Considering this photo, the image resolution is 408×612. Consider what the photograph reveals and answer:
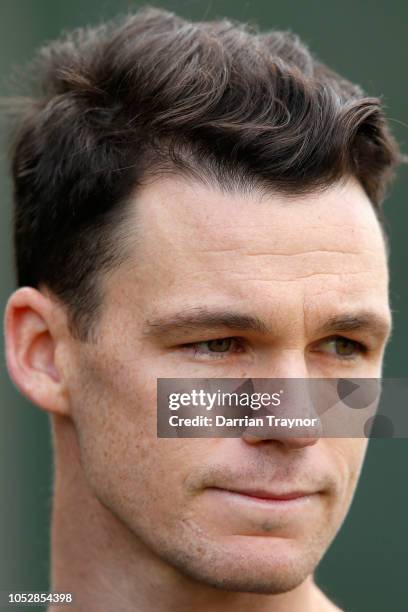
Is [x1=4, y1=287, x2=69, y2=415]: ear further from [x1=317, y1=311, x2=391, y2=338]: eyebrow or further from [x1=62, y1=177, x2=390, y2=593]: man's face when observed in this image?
Answer: [x1=317, y1=311, x2=391, y2=338]: eyebrow

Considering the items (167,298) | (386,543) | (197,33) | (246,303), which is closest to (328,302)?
(246,303)

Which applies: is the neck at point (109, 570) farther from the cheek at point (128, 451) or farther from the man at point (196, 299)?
the cheek at point (128, 451)

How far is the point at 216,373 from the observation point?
3.16 meters

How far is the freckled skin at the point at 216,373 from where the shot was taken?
3.05m

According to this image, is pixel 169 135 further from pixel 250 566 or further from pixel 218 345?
pixel 250 566

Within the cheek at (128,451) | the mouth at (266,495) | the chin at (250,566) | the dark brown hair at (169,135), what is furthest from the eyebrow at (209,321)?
the chin at (250,566)

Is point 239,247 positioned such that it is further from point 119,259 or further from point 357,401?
point 357,401

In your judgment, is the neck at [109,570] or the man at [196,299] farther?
the neck at [109,570]

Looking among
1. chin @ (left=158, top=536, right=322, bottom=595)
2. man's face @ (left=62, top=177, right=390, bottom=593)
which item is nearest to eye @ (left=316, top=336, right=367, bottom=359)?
man's face @ (left=62, top=177, right=390, bottom=593)

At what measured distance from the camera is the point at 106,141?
3480mm

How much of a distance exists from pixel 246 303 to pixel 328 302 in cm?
26

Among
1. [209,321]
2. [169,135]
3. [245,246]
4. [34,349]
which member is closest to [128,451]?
[209,321]

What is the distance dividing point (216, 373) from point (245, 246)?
15.3 inches

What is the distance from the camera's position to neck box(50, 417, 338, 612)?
3291mm
